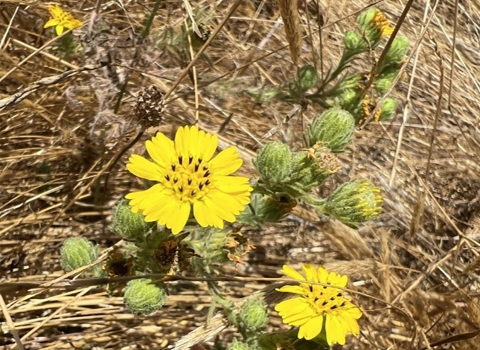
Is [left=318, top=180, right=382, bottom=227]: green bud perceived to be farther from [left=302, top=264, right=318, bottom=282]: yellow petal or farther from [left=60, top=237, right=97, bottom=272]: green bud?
[left=60, top=237, right=97, bottom=272]: green bud

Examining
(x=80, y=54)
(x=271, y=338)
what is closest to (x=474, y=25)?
(x=80, y=54)

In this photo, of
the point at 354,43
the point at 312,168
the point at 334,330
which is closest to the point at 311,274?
the point at 334,330

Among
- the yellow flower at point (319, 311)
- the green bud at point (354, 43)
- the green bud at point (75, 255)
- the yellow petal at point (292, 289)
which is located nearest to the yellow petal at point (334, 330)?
the yellow flower at point (319, 311)

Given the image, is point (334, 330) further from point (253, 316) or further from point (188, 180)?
point (188, 180)

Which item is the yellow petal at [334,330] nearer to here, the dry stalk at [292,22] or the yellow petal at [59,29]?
A: the dry stalk at [292,22]

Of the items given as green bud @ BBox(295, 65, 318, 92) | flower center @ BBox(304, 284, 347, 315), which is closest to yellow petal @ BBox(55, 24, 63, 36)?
green bud @ BBox(295, 65, 318, 92)

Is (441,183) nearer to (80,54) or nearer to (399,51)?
(399,51)
